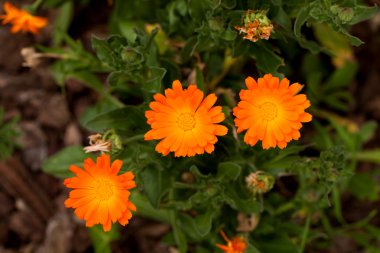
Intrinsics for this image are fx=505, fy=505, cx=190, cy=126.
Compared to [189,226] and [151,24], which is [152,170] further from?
[151,24]

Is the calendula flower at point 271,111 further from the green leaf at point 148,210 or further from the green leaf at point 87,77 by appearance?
the green leaf at point 87,77

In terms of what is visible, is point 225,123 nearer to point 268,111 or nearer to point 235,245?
point 268,111

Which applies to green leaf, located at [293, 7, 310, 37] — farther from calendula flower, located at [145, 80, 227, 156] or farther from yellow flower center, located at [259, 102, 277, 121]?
calendula flower, located at [145, 80, 227, 156]

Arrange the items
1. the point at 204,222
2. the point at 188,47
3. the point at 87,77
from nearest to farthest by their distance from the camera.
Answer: the point at 204,222
the point at 188,47
the point at 87,77

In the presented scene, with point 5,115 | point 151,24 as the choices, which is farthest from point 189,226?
point 5,115

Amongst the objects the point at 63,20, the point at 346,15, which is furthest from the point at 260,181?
the point at 63,20
